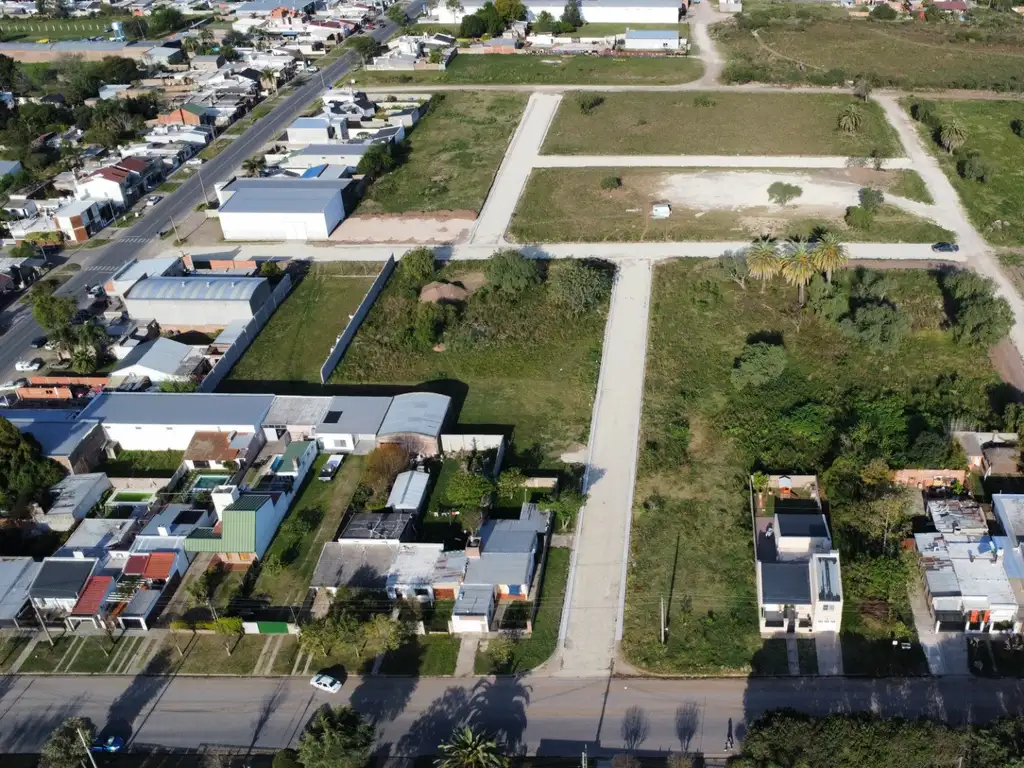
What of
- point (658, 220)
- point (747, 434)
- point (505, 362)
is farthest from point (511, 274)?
point (747, 434)

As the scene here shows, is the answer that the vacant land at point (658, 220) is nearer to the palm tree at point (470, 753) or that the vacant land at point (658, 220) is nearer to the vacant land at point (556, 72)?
the vacant land at point (556, 72)

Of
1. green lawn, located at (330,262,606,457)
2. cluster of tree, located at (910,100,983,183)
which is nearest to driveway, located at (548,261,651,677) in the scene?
green lawn, located at (330,262,606,457)

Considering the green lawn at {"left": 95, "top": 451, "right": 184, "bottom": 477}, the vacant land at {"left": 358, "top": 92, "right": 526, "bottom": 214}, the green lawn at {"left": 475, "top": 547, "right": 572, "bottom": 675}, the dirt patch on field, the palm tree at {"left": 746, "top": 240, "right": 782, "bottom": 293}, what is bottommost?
the green lawn at {"left": 95, "top": 451, "right": 184, "bottom": 477}

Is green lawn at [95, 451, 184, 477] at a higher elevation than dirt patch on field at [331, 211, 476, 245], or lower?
lower

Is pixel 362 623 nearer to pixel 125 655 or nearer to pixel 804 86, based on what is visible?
pixel 125 655

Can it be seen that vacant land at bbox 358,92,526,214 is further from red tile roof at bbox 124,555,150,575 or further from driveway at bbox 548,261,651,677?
red tile roof at bbox 124,555,150,575

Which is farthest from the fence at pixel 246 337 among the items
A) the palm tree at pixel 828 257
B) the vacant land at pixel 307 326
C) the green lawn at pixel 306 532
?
the palm tree at pixel 828 257

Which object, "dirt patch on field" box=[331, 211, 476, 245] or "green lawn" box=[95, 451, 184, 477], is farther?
"dirt patch on field" box=[331, 211, 476, 245]
